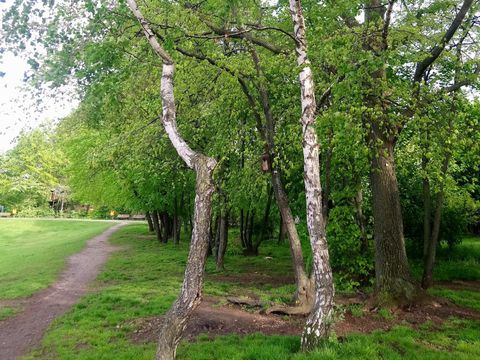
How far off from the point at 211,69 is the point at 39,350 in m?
7.29

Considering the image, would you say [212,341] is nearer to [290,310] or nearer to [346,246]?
[290,310]

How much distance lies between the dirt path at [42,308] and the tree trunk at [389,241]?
691 centimetres

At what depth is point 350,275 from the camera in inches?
462

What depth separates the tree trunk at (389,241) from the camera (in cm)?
901

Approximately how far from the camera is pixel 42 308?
10.5 m

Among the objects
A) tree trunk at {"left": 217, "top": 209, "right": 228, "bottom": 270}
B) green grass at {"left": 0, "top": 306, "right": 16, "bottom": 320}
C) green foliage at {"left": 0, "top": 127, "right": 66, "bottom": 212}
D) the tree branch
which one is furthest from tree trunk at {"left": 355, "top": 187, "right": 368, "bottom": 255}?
green foliage at {"left": 0, "top": 127, "right": 66, "bottom": 212}

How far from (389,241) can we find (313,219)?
3422 mm

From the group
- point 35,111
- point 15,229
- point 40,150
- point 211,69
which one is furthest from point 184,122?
point 40,150

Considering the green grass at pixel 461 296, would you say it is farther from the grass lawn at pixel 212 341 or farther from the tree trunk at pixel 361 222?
the tree trunk at pixel 361 222

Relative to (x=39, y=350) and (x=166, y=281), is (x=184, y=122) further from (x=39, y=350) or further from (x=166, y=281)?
(x=39, y=350)

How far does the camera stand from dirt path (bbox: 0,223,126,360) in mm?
7832

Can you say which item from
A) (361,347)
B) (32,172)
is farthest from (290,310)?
(32,172)

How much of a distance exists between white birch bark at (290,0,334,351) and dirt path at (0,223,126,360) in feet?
16.2

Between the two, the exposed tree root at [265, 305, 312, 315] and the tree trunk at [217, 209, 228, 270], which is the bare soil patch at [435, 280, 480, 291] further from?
the tree trunk at [217, 209, 228, 270]
